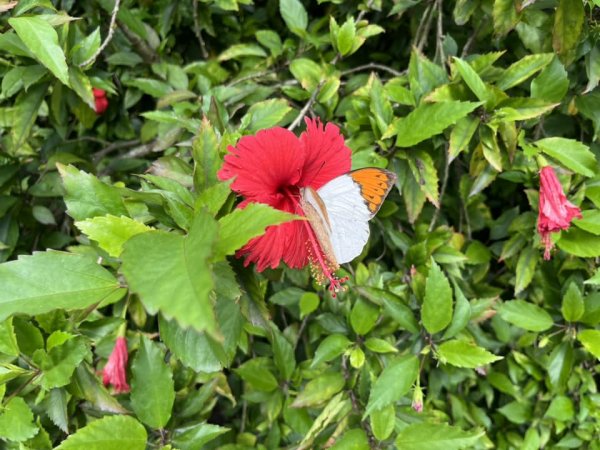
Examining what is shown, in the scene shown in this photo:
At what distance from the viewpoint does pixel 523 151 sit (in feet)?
3.60

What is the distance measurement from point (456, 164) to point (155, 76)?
94 centimetres

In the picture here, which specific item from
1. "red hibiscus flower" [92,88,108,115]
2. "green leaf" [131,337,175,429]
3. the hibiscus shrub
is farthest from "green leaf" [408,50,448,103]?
"red hibiscus flower" [92,88,108,115]

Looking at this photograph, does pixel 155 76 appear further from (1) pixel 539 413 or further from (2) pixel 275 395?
(1) pixel 539 413

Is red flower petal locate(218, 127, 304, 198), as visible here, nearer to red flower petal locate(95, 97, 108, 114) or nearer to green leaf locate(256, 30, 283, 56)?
green leaf locate(256, 30, 283, 56)

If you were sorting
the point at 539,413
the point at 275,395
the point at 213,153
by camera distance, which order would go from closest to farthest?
1. the point at 213,153
2. the point at 275,395
3. the point at 539,413

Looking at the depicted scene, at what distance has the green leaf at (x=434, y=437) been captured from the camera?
0.92 meters

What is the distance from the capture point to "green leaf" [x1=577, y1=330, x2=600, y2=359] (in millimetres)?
1097

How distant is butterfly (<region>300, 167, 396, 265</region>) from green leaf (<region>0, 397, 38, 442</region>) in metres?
0.58

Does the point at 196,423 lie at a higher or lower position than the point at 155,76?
lower

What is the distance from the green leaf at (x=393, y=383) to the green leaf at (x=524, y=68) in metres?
0.63

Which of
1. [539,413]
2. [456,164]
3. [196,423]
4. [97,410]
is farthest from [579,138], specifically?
[97,410]

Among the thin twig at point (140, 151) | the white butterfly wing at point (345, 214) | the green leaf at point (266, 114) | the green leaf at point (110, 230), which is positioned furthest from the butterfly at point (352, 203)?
the thin twig at point (140, 151)

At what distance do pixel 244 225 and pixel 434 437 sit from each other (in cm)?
64

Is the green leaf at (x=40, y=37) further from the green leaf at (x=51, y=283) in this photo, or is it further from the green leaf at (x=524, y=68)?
the green leaf at (x=524, y=68)
